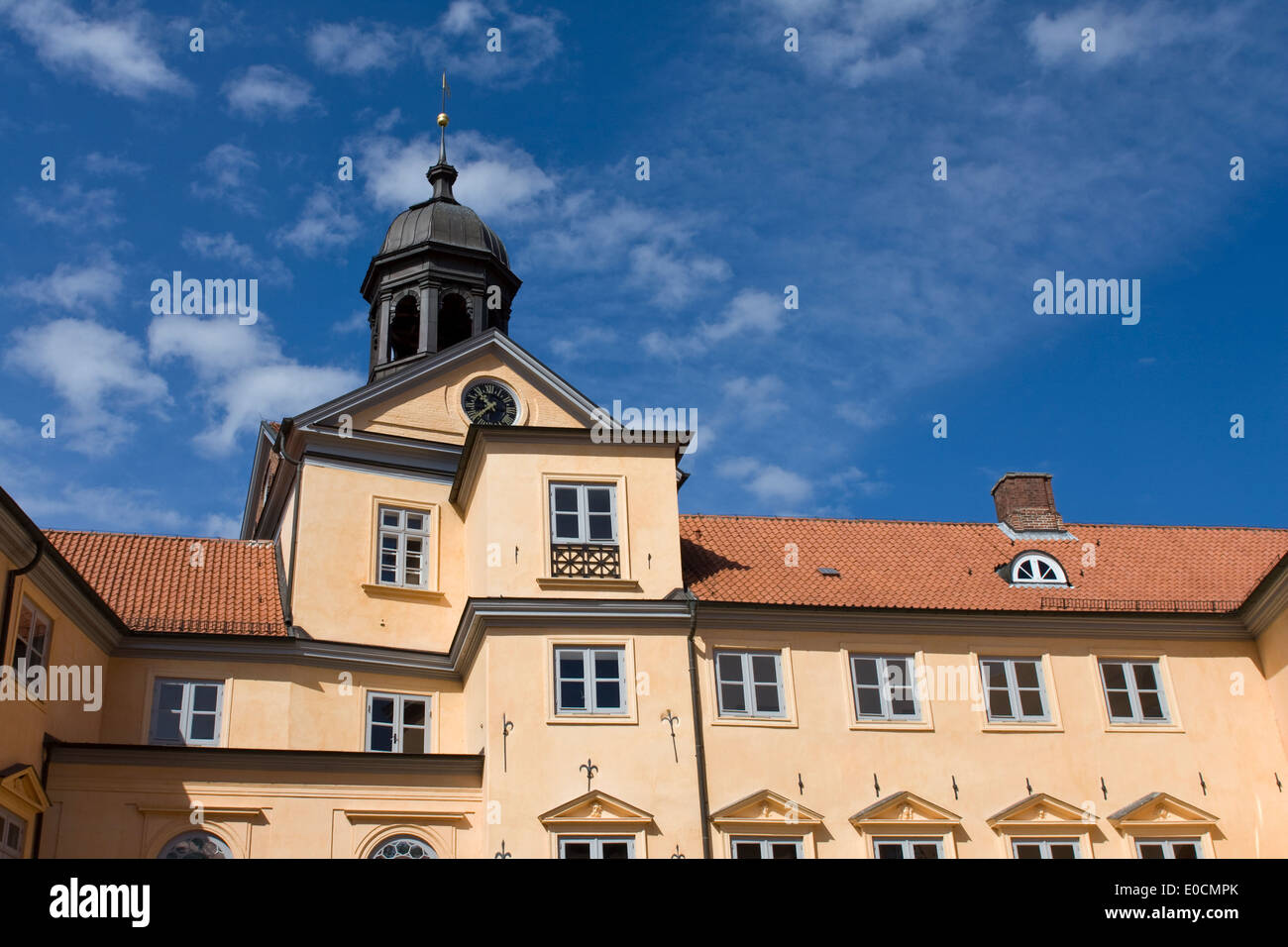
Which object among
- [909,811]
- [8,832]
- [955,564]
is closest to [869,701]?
[909,811]

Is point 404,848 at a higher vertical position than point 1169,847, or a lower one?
higher

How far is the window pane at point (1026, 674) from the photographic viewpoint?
1093 inches

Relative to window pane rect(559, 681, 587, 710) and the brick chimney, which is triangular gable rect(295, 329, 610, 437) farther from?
the brick chimney

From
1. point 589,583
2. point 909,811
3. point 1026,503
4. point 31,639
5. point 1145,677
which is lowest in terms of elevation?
point 909,811

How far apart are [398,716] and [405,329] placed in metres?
11.6

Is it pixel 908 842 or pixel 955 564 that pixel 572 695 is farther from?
pixel 955 564

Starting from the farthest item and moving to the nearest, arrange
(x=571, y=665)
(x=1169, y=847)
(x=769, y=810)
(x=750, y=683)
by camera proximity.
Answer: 1. (x=750, y=683)
2. (x=1169, y=847)
3. (x=571, y=665)
4. (x=769, y=810)

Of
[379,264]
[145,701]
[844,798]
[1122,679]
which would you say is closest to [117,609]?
[145,701]

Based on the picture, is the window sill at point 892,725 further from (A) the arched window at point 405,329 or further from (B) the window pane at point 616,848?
(A) the arched window at point 405,329

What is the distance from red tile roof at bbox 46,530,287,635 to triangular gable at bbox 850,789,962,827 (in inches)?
487

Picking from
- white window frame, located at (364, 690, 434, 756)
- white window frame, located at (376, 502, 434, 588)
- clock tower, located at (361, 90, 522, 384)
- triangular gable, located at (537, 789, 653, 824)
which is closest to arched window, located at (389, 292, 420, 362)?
clock tower, located at (361, 90, 522, 384)

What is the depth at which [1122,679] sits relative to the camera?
28.1 m

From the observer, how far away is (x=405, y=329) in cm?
3534

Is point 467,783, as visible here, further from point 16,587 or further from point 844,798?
point 16,587
